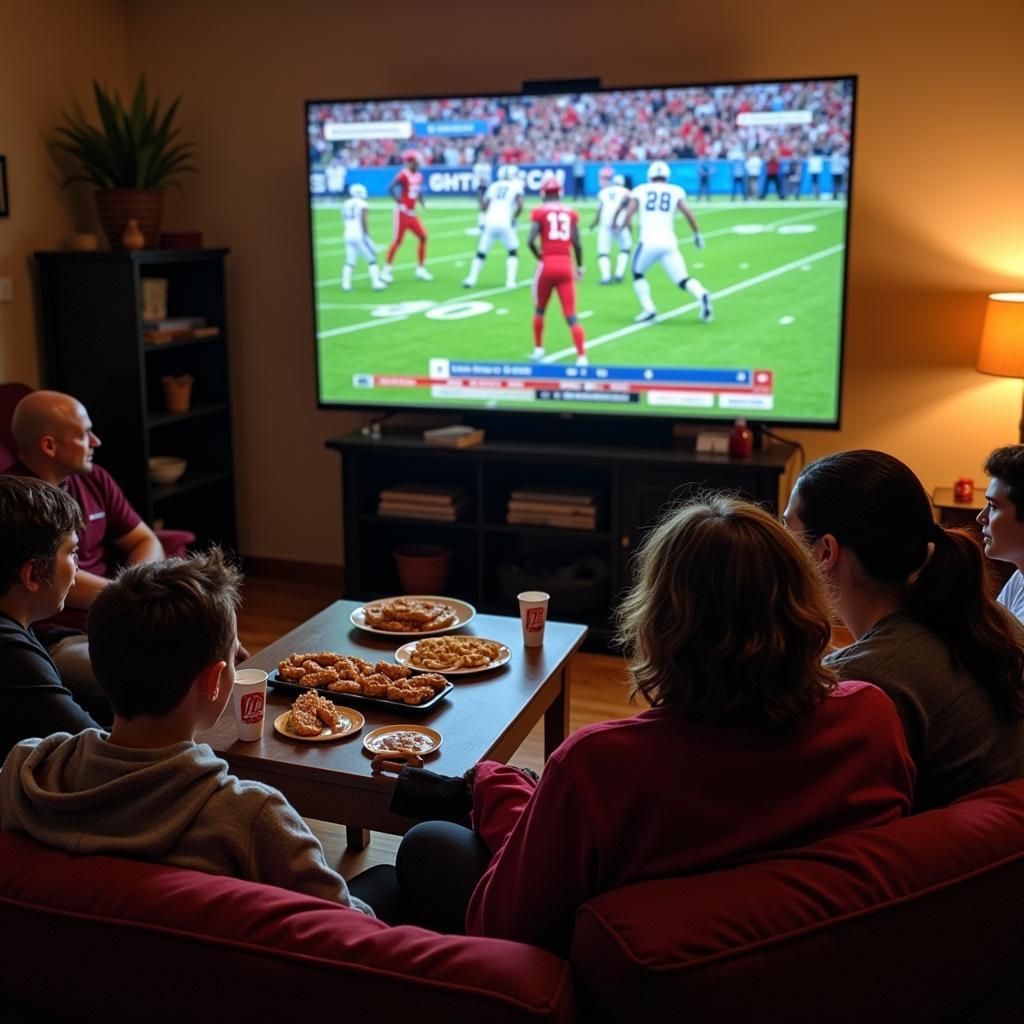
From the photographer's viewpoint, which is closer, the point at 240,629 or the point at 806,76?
the point at 806,76

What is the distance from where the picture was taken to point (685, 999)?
1.12 metres

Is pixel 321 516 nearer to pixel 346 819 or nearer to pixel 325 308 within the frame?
pixel 325 308

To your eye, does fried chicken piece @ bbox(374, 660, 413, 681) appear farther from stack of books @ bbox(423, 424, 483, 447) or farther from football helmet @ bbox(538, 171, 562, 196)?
football helmet @ bbox(538, 171, 562, 196)

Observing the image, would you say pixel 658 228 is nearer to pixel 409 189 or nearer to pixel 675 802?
pixel 409 189

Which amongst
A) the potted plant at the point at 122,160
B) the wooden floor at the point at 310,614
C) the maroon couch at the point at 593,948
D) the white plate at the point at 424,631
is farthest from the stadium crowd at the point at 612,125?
the maroon couch at the point at 593,948

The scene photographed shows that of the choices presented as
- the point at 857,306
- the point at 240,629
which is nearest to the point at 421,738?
the point at 240,629

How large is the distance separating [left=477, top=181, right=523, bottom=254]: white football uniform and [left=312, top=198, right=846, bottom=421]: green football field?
0.11 ft

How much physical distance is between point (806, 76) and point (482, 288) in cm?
142

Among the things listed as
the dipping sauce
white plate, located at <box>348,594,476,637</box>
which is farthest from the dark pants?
white plate, located at <box>348,594,476,637</box>

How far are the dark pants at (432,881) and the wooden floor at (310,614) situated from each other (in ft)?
2.87

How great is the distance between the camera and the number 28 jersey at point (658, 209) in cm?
424

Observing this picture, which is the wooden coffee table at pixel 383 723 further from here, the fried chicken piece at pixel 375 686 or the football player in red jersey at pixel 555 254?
the football player in red jersey at pixel 555 254

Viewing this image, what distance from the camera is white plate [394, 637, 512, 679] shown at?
2.64 metres

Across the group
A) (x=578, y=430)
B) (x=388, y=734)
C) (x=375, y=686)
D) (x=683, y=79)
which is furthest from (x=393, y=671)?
(x=683, y=79)
